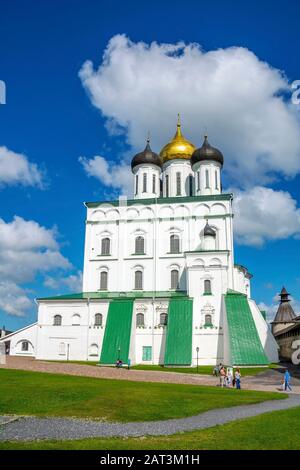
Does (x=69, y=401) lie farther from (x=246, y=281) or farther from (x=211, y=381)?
(x=246, y=281)

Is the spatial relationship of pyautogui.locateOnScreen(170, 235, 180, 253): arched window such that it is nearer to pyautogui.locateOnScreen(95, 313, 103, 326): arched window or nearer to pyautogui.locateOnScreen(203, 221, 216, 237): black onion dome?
pyautogui.locateOnScreen(203, 221, 216, 237): black onion dome

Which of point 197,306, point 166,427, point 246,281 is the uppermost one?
point 246,281

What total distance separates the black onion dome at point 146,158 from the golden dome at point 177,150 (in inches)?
78.2

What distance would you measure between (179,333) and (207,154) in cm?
1874

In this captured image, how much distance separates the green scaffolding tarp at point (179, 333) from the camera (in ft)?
103

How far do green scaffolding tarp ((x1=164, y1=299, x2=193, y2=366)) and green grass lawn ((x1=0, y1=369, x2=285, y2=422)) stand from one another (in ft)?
39.5

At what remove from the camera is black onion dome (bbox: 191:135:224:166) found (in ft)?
140

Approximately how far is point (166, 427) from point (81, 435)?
7.87 ft

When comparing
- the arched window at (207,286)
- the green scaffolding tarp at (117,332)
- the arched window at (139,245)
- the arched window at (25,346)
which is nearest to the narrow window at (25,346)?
the arched window at (25,346)

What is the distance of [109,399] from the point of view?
1484 centimetres

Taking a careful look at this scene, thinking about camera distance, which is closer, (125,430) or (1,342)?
(125,430)

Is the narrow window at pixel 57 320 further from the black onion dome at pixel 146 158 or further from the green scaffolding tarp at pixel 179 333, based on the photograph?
the black onion dome at pixel 146 158

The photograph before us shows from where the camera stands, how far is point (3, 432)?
9555 mm
